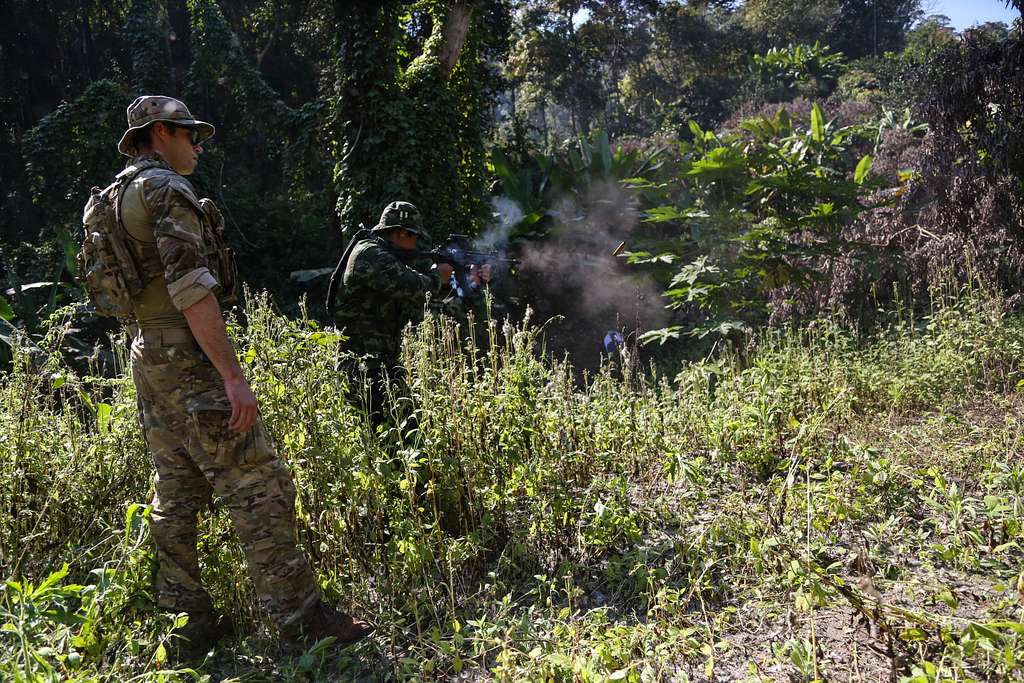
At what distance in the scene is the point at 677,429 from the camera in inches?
169

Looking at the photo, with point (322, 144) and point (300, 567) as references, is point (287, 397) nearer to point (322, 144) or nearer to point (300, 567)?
point (300, 567)

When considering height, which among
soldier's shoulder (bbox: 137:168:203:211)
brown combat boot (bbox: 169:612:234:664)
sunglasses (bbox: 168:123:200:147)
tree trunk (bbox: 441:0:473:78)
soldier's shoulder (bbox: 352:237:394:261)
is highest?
tree trunk (bbox: 441:0:473:78)

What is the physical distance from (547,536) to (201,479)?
1.42 meters

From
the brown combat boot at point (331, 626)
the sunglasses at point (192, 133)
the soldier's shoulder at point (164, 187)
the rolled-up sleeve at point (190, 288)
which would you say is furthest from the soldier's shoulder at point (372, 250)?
the brown combat boot at point (331, 626)

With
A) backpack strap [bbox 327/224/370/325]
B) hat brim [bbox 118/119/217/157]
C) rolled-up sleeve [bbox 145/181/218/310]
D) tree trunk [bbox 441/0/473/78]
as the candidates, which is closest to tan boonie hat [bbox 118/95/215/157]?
hat brim [bbox 118/119/217/157]

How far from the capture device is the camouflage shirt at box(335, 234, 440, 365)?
13.8 feet

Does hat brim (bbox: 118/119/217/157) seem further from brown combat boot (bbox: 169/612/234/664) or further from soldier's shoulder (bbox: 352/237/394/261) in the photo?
brown combat boot (bbox: 169/612/234/664)

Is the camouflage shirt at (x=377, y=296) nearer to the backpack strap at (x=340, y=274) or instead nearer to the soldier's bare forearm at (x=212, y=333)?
the backpack strap at (x=340, y=274)

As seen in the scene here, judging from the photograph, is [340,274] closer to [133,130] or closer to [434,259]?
[434,259]

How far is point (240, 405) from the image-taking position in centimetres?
263

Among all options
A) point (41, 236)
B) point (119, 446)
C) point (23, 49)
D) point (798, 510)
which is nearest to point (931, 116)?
point (798, 510)

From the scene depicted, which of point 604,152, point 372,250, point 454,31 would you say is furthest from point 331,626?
point 604,152

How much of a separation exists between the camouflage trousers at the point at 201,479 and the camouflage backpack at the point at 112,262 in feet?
0.49

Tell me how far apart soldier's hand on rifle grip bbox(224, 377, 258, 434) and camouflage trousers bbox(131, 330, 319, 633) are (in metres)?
0.06
